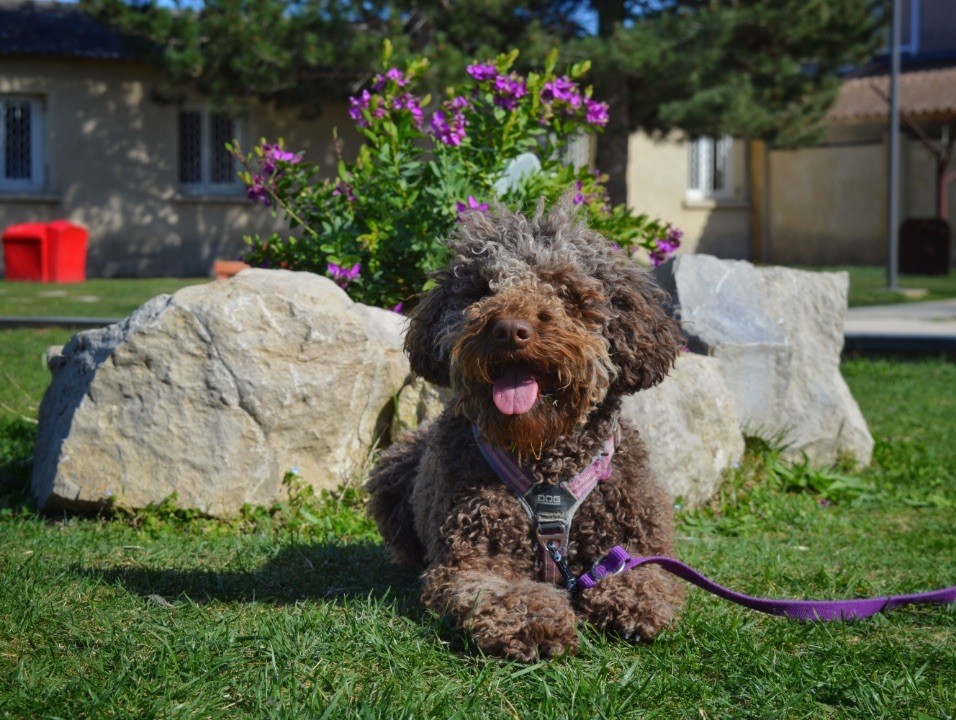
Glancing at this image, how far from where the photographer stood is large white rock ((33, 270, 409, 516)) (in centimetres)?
488

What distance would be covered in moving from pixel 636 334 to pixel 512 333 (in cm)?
49

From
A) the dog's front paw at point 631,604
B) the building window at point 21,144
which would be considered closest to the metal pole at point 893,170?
the building window at point 21,144

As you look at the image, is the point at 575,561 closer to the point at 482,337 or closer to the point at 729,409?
the point at 482,337

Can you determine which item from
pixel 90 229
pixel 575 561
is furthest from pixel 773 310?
pixel 90 229

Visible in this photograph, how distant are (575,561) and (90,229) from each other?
2017cm

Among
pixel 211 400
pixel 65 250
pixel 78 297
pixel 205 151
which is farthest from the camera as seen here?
pixel 205 151

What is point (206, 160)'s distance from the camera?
22.7 meters

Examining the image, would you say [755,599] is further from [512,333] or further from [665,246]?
[665,246]

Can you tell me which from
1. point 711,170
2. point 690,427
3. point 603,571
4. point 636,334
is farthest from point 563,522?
point 711,170

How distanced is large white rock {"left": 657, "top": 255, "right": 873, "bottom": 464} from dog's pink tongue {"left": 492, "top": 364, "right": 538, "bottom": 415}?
307cm

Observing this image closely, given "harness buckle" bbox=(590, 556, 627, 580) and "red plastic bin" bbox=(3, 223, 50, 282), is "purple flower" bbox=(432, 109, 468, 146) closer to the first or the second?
"harness buckle" bbox=(590, 556, 627, 580)

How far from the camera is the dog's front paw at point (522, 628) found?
10.2 ft

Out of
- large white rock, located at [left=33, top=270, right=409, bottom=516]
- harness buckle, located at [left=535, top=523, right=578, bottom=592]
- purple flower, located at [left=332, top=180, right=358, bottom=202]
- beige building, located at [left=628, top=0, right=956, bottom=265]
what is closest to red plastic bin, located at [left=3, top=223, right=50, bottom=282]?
beige building, located at [left=628, top=0, right=956, bottom=265]

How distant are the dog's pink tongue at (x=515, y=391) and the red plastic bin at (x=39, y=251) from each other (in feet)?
58.5
